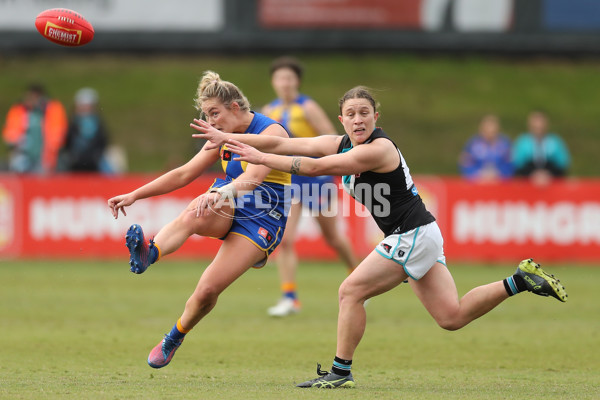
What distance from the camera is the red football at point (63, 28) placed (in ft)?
26.1

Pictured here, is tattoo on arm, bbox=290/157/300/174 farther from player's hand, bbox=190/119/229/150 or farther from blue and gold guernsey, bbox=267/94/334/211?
blue and gold guernsey, bbox=267/94/334/211

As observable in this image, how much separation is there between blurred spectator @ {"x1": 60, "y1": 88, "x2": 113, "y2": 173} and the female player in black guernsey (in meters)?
11.4

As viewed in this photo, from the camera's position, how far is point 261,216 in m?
7.52

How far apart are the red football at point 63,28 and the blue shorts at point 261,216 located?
1725 mm

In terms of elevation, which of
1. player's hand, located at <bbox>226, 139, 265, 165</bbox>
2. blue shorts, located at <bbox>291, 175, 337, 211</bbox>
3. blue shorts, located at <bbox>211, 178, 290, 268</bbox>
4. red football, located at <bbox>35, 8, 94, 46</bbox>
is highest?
red football, located at <bbox>35, 8, 94, 46</bbox>

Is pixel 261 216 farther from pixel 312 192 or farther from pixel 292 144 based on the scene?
pixel 312 192

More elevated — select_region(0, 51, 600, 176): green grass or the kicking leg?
select_region(0, 51, 600, 176): green grass

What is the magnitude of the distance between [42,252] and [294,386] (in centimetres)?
1029

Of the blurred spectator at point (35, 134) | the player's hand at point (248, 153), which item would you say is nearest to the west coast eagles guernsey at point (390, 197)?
the player's hand at point (248, 153)

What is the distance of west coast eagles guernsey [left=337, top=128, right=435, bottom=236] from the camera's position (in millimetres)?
6984

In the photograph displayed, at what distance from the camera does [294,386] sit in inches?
272

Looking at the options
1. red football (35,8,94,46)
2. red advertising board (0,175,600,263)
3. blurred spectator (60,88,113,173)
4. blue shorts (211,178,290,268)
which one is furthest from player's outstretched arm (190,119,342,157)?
blurred spectator (60,88,113,173)

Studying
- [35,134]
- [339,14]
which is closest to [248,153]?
[35,134]

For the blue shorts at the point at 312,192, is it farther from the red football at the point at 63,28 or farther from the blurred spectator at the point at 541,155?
the blurred spectator at the point at 541,155
